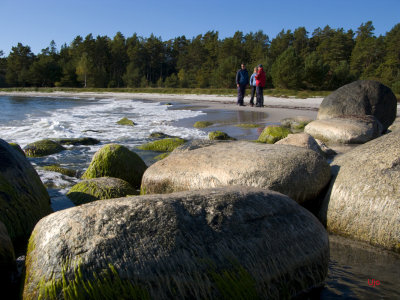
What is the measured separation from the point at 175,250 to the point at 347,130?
6323 millimetres

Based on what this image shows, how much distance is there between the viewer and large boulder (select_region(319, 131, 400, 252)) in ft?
10.3

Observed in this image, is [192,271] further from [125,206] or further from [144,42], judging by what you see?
[144,42]

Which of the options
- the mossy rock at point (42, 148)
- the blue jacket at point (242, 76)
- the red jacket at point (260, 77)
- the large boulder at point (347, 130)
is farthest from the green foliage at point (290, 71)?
the mossy rock at point (42, 148)

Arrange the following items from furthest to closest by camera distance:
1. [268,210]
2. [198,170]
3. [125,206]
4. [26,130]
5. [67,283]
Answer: [26,130] → [198,170] → [268,210] → [125,206] → [67,283]

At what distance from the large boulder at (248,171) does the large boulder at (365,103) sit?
6408 mm

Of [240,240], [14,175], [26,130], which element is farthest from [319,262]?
[26,130]

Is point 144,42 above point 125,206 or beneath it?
above

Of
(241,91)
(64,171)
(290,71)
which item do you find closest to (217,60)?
(290,71)

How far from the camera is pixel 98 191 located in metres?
4.25

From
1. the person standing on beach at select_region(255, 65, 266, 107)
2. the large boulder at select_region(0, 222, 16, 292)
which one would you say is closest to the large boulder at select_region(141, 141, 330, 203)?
the large boulder at select_region(0, 222, 16, 292)

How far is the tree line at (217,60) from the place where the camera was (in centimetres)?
4085

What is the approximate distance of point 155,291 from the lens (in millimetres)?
1935

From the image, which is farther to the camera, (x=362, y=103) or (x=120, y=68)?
(x=120, y=68)

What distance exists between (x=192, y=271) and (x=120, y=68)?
85691 mm
